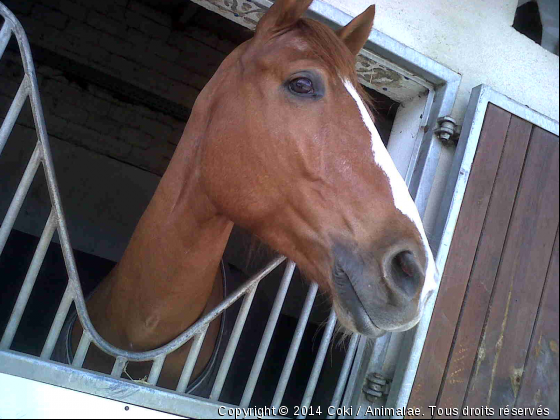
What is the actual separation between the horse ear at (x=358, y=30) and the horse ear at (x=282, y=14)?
205 mm

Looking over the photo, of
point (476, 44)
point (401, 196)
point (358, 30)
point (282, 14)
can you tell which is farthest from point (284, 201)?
point (476, 44)

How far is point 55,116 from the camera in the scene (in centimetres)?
475

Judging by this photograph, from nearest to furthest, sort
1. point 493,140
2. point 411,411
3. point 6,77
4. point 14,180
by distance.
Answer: point 411,411
point 493,140
point 14,180
point 6,77

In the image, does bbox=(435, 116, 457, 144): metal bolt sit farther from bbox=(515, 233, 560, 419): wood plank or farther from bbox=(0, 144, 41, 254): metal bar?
bbox=(0, 144, 41, 254): metal bar

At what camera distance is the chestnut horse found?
1.28 meters

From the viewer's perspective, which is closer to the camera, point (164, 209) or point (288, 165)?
point (288, 165)

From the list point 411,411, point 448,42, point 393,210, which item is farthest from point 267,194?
point 448,42

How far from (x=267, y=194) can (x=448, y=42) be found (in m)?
1.40

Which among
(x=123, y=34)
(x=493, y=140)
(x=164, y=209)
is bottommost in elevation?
(x=164, y=209)

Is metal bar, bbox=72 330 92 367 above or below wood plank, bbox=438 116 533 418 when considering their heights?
below

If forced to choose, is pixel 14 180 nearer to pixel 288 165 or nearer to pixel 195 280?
pixel 195 280

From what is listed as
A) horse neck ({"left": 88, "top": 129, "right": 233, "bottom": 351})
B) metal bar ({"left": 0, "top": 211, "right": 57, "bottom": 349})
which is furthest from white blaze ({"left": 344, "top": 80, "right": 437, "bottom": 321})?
metal bar ({"left": 0, "top": 211, "right": 57, "bottom": 349})

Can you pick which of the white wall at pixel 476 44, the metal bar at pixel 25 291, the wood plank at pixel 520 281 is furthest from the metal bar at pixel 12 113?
the wood plank at pixel 520 281

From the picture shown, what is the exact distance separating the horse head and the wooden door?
0.84 meters
